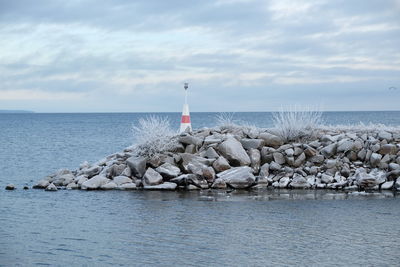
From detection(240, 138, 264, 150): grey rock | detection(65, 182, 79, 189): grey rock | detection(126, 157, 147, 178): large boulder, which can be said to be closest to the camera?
detection(65, 182, 79, 189): grey rock

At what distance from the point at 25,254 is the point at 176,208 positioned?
17.4 feet

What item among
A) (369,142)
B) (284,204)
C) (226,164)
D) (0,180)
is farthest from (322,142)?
(0,180)

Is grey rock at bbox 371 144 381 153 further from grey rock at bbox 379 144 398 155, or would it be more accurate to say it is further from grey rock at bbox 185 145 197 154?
grey rock at bbox 185 145 197 154

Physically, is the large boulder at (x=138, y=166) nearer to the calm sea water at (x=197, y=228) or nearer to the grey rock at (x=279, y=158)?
the calm sea water at (x=197, y=228)

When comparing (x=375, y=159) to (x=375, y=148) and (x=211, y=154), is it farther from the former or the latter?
(x=211, y=154)

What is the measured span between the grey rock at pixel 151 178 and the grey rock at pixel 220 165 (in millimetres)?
1964

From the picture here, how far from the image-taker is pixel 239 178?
18891 millimetres

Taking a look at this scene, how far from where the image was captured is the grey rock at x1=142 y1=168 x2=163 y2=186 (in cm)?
1883

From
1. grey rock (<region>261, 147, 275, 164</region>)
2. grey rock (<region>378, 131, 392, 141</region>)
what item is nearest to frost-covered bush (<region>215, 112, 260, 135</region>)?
grey rock (<region>261, 147, 275, 164</region>)

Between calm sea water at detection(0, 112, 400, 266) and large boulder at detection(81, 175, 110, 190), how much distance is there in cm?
61

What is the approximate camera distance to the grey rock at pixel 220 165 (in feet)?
63.8

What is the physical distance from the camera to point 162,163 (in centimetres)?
1972

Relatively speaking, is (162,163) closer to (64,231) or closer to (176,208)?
(176,208)

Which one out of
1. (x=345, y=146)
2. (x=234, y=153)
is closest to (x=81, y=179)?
(x=234, y=153)
